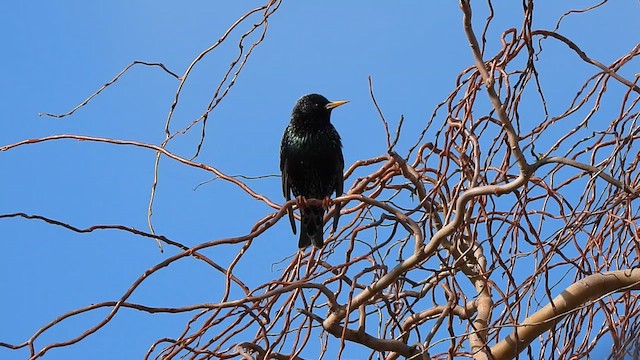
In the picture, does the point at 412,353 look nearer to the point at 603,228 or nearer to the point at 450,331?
the point at 450,331

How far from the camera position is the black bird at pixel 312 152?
Answer: 11.9 feet

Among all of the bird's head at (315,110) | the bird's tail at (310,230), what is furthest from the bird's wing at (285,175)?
the bird's tail at (310,230)

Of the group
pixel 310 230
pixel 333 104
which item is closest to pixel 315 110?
pixel 333 104

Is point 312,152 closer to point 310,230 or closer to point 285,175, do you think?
point 285,175

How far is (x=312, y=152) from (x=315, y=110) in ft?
0.63

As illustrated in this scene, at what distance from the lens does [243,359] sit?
220cm

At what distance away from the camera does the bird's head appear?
3752 mm

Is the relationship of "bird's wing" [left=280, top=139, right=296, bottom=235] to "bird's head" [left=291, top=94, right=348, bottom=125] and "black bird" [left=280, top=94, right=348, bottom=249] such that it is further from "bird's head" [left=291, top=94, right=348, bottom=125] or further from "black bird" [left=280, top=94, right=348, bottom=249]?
"bird's head" [left=291, top=94, right=348, bottom=125]

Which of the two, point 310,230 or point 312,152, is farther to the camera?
point 312,152

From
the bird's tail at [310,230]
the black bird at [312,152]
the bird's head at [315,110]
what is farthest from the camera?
the bird's head at [315,110]

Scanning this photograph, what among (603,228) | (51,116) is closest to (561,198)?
(603,228)

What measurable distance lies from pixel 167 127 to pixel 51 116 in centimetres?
33

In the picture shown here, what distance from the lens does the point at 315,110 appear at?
3.75m

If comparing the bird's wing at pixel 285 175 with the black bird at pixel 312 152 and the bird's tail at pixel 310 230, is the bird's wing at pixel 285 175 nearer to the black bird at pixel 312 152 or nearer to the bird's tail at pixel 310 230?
the black bird at pixel 312 152
